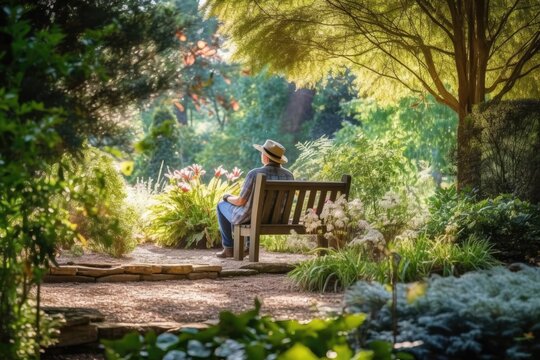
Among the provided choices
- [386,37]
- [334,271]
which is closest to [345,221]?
[334,271]

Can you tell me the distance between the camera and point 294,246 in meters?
10.6

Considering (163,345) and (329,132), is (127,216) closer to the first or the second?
(163,345)

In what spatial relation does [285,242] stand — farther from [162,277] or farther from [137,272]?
[137,272]

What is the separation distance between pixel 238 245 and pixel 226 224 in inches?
27.3

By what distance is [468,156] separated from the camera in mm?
9531

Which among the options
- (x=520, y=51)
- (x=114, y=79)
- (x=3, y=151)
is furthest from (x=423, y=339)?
(x=520, y=51)

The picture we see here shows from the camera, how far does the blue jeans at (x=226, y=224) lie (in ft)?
31.3

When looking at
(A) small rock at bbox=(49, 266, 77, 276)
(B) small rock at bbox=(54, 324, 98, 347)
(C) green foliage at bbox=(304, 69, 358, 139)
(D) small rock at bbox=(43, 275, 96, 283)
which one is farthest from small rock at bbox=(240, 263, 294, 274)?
(C) green foliage at bbox=(304, 69, 358, 139)

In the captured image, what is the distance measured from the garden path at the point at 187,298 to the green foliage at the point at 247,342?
1.41 meters

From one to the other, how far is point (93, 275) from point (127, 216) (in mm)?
2192

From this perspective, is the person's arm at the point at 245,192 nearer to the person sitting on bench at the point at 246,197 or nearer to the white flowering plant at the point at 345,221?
the person sitting on bench at the point at 246,197

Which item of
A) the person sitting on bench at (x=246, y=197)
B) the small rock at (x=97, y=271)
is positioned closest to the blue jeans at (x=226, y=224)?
the person sitting on bench at (x=246, y=197)

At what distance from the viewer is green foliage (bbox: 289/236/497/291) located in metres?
6.48

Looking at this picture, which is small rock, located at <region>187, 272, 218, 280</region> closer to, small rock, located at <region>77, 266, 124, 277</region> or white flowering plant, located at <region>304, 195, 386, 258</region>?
small rock, located at <region>77, 266, 124, 277</region>
